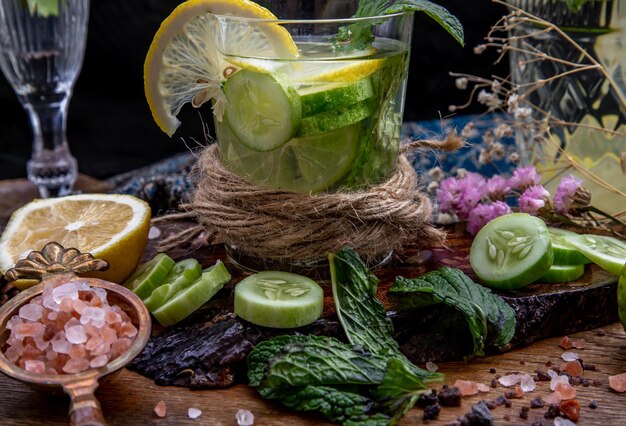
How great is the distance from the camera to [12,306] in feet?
4.92

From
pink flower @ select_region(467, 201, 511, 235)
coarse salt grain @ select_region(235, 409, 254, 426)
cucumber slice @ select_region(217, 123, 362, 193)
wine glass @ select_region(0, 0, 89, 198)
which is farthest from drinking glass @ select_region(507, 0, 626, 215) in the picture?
wine glass @ select_region(0, 0, 89, 198)

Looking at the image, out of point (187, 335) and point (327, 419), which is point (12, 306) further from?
point (327, 419)

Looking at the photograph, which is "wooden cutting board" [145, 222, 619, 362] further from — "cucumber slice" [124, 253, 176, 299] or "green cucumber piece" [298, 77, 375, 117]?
"green cucumber piece" [298, 77, 375, 117]

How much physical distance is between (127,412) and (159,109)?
0.67 meters

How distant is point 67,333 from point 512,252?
2.94 ft

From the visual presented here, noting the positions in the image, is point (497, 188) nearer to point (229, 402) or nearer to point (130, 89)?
point (229, 402)

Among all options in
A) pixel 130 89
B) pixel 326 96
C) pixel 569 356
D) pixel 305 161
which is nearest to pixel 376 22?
pixel 326 96

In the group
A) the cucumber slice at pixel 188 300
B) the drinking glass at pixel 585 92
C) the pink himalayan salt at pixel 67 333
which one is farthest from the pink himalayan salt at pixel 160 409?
the drinking glass at pixel 585 92

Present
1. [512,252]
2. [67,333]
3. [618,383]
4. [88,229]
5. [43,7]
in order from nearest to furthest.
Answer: [67,333] → [618,383] → [512,252] → [88,229] → [43,7]

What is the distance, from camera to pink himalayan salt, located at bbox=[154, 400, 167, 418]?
1.42 meters

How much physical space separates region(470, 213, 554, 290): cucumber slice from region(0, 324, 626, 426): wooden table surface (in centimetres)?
18

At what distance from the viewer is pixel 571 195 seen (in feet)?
6.31

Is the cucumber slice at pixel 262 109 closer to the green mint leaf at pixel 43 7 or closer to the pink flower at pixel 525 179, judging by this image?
the pink flower at pixel 525 179

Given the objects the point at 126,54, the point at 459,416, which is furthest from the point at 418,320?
the point at 126,54
